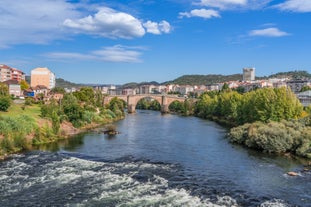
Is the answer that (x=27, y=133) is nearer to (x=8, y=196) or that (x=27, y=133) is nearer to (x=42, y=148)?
(x=42, y=148)

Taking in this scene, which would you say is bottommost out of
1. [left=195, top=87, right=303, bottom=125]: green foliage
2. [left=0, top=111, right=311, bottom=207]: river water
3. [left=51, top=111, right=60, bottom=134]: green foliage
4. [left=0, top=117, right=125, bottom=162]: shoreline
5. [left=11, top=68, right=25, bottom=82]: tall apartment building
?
[left=0, top=111, right=311, bottom=207]: river water

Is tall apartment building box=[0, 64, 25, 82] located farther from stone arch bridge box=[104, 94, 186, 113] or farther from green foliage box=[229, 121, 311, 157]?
green foliage box=[229, 121, 311, 157]

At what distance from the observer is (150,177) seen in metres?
26.1

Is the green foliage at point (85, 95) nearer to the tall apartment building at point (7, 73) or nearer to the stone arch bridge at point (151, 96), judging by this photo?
the stone arch bridge at point (151, 96)

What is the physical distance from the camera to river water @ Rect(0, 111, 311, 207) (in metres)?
21.0

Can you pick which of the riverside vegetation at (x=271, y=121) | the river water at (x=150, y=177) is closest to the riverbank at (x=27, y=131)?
the river water at (x=150, y=177)

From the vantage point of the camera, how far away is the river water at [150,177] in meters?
21.0

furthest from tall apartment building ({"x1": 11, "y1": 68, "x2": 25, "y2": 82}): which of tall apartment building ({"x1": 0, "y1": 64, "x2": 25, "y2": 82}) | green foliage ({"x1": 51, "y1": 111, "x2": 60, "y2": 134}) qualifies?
green foliage ({"x1": 51, "y1": 111, "x2": 60, "y2": 134})

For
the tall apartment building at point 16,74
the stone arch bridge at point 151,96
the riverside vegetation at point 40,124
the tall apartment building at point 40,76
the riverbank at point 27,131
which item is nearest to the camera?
the riverbank at point 27,131

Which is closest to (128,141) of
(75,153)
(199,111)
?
(75,153)

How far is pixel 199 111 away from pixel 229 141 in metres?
63.1

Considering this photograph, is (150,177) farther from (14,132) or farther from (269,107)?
(269,107)

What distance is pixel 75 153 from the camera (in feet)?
118

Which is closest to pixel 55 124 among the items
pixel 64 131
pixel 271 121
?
pixel 64 131
